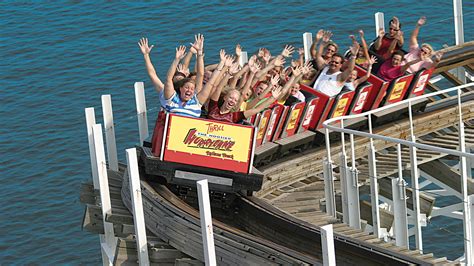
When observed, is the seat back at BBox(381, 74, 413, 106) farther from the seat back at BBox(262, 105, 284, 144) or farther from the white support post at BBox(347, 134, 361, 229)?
the white support post at BBox(347, 134, 361, 229)

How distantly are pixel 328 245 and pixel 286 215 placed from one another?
253 centimetres

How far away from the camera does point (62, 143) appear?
98.9ft

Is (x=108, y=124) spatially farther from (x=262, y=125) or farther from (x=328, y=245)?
(x=328, y=245)

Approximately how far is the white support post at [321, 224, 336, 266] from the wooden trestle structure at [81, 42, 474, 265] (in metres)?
0.73

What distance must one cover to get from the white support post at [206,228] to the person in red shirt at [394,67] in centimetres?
634

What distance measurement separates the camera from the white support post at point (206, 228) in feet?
45.3

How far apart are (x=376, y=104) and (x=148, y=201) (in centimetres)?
469

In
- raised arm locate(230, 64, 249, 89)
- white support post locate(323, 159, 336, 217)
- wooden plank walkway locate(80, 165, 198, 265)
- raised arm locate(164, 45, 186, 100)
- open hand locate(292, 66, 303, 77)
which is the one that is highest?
raised arm locate(164, 45, 186, 100)

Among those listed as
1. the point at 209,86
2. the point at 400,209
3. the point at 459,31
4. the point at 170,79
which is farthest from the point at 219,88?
the point at 459,31

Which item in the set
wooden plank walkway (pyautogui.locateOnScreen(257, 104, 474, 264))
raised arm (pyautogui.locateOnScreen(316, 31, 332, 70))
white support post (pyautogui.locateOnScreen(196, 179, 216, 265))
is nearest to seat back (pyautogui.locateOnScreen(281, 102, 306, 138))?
wooden plank walkway (pyautogui.locateOnScreen(257, 104, 474, 264))

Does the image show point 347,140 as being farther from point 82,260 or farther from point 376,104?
point 82,260

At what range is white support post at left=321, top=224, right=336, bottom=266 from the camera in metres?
12.6

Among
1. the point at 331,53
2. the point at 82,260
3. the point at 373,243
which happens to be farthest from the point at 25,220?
the point at 373,243

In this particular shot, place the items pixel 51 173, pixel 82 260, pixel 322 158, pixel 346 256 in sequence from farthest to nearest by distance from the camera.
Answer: pixel 51 173 < pixel 82 260 < pixel 322 158 < pixel 346 256
